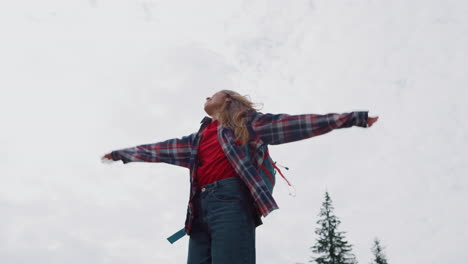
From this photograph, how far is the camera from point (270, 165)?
3.38m

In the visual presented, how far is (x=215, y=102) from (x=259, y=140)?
0.62 metres

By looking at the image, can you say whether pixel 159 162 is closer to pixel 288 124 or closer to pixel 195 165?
pixel 195 165

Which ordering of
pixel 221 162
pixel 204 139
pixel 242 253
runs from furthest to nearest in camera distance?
pixel 204 139 → pixel 221 162 → pixel 242 253

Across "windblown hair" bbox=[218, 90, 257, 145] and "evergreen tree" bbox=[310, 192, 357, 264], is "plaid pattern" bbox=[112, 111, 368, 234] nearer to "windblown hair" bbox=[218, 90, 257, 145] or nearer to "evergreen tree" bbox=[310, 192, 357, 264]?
"windblown hair" bbox=[218, 90, 257, 145]

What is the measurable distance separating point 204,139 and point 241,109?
0.41 m

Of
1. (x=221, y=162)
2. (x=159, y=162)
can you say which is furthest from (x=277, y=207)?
(x=159, y=162)

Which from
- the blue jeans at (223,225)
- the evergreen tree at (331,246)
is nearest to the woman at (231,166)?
the blue jeans at (223,225)

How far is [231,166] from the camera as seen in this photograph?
Answer: 124 inches

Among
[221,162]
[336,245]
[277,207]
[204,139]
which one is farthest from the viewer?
[336,245]

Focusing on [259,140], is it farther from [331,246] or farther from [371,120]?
[331,246]

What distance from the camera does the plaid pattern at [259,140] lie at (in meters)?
3.00

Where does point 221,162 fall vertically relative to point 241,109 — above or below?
below

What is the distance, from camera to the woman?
2.88 m

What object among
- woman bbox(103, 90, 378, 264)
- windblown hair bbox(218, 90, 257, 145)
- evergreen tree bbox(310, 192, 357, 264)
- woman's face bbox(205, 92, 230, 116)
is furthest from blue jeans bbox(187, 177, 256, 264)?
evergreen tree bbox(310, 192, 357, 264)
